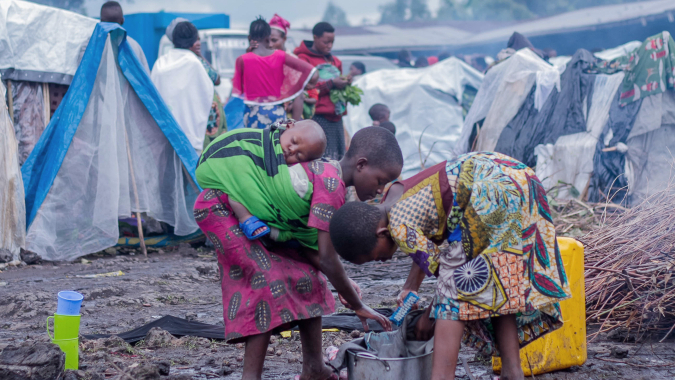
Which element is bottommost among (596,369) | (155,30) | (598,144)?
(596,369)

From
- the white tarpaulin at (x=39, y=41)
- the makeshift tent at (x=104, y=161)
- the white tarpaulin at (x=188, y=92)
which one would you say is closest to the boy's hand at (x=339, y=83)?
the white tarpaulin at (x=188, y=92)

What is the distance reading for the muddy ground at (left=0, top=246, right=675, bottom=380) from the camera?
2.89 m

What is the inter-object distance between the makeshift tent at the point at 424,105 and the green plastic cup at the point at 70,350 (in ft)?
26.8

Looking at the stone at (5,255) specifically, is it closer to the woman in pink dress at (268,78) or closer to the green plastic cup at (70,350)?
the woman in pink dress at (268,78)

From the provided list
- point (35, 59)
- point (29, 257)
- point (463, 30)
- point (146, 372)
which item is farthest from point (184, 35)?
point (463, 30)

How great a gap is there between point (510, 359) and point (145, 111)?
15.3 ft

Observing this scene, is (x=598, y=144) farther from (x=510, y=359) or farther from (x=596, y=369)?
(x=510, y=359)

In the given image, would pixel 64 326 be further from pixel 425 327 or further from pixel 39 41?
pixel 39 41

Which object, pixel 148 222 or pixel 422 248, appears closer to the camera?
pixel 422 248

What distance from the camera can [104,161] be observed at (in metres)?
5.69

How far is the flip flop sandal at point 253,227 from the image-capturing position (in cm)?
248

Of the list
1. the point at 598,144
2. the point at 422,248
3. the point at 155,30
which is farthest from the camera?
the point at 155,30

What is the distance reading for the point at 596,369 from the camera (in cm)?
291

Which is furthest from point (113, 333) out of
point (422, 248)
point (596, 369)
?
point (596, 369)
